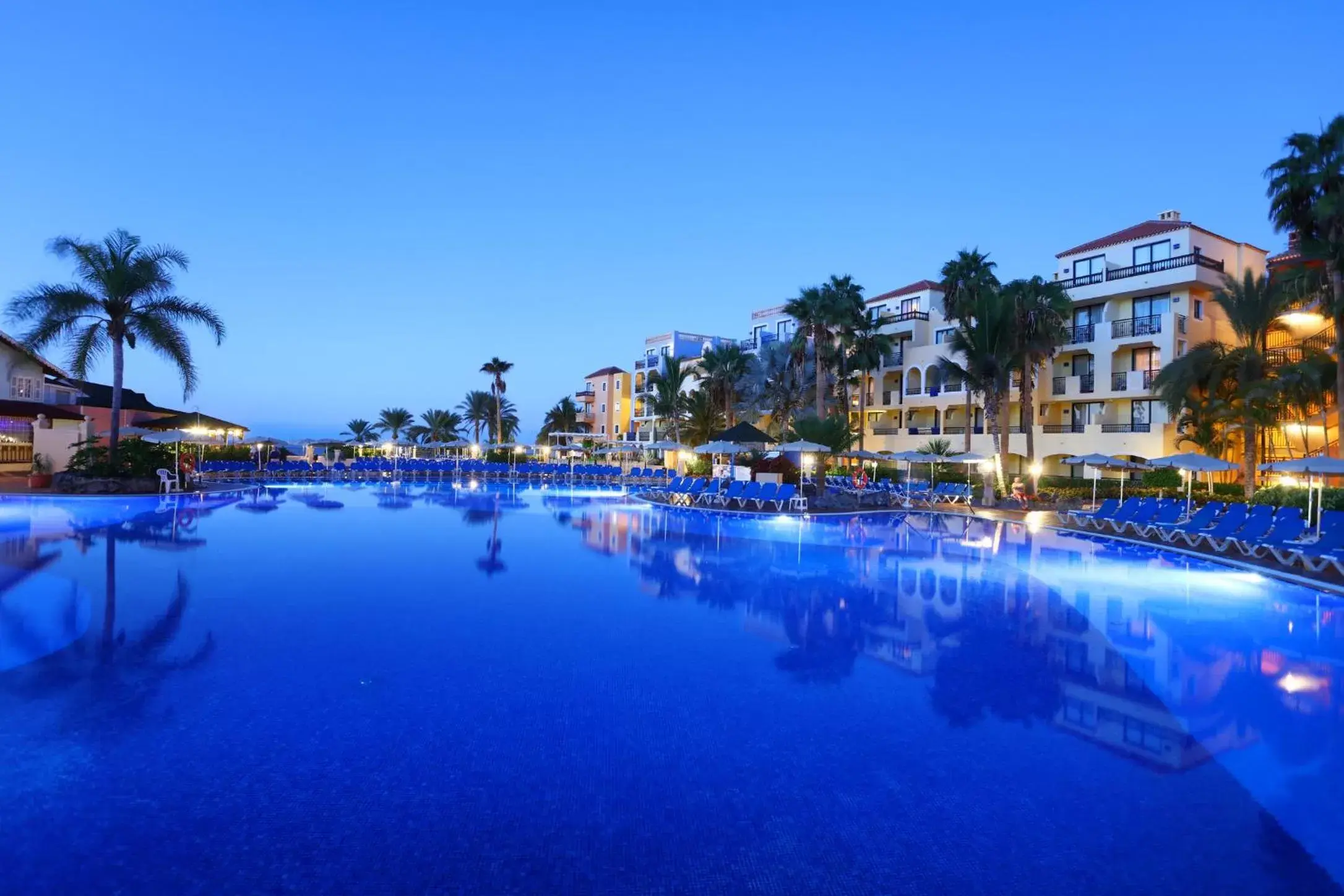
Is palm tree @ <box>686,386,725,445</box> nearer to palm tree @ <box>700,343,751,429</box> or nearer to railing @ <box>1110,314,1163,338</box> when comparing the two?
palm tree @ <box>700,343,751,429</box>

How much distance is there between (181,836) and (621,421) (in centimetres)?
6014

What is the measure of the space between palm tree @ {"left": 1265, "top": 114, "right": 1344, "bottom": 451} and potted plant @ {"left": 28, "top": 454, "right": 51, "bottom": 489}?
1461 inches

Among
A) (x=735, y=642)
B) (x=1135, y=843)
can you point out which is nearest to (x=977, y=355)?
(x=735, y=642)

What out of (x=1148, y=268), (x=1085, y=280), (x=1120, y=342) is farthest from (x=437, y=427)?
(x=1148, y=268)

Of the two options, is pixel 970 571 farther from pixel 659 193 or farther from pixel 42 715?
pixel 659 193

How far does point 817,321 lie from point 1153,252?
13.2 metres

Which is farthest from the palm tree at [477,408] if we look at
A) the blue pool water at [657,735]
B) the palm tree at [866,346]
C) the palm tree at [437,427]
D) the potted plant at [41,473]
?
the blue pool water at [657,735]

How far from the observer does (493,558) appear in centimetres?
1191

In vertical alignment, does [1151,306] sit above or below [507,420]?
above

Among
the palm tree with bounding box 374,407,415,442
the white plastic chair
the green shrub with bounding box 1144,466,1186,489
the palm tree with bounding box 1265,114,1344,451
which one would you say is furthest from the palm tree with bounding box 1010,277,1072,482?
the palm tree with bounding box 374,407,415,442

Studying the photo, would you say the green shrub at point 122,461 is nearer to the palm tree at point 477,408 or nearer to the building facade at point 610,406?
Answer: the building facade at point 610,406

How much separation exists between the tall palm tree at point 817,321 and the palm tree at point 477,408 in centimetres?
4180

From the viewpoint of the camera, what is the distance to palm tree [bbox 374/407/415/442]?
68125mm

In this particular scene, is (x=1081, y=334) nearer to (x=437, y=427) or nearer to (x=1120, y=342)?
(x=1120, y=342)
